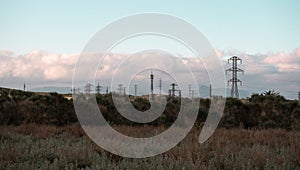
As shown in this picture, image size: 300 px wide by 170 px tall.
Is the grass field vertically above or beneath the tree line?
beneath

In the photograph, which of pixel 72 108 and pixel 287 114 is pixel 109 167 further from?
pixel 287 114

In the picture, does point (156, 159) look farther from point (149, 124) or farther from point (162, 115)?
point (162, 115)

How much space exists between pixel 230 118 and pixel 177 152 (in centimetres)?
952

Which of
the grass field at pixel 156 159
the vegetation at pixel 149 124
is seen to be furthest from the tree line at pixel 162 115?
the grass field at pixel 156 159

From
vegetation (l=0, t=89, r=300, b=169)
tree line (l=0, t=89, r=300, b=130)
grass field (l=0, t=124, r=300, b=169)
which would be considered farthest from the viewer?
tree line (l=0, t=89, r=300, b=130)

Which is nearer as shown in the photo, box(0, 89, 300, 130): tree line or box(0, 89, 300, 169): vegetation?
box(0, 89, 300, 169): vegetation

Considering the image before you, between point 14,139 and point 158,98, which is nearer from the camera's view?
point 14,139

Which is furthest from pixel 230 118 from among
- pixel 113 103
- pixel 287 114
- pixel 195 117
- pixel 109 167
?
pixel 109 167

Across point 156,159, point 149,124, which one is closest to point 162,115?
point 149,124

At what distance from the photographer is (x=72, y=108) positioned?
667 inches

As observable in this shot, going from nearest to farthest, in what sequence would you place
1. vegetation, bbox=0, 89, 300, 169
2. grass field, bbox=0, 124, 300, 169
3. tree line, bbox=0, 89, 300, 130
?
grass field, bbox=0, 124, 300, 169 → vegetation, bbox=0, 89, 300, 169 → tree line, bbox=0, 89, 300, 130

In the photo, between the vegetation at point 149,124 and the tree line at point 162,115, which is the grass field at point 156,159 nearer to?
the vegetation at point 149,124

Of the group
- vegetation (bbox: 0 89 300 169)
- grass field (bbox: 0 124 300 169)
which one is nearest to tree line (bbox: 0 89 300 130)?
vegetation (bbox: 0 89 300 169)

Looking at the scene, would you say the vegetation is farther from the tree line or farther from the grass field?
the grass field
